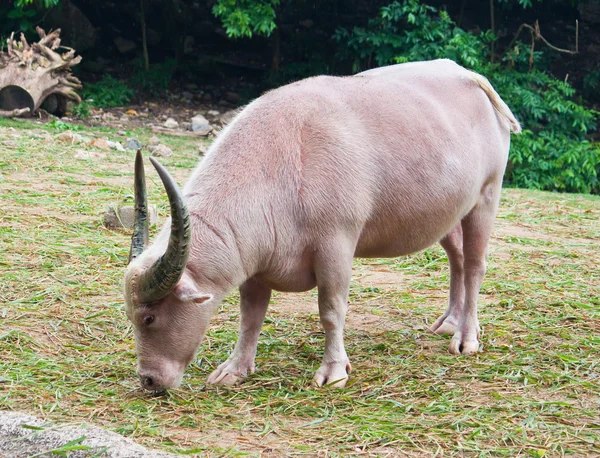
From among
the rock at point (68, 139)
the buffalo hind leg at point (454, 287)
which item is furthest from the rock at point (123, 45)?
the buffalo hind leg at point (454, 287)

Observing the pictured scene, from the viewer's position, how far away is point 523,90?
54.0ft

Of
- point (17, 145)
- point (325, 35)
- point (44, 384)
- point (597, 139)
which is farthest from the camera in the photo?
point (325, 35)

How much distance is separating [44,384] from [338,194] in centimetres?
186

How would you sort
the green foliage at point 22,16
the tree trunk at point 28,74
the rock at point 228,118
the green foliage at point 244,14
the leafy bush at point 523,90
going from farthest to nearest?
1. the green foliage at point 22,16
2. the green foliage at point 244,14
3. the leafy bush at point 523,90
4. the tree trunk at point 28,74
5. the rock at point 228,118

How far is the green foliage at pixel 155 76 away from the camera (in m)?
19.9

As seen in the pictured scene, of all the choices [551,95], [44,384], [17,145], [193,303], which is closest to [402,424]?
[193,303]

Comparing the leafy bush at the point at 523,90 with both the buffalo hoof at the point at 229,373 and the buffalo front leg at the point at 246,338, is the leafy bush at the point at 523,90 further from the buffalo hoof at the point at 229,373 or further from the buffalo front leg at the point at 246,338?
the buffalo hoof at the point at 229,373

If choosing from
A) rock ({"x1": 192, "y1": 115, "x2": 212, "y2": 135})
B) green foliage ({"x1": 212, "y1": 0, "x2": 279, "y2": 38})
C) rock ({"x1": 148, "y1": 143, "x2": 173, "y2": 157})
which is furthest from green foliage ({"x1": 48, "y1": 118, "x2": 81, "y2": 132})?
green foliage ({"x1": 212, "y1": 0, "x2": 279, "y2": 38})

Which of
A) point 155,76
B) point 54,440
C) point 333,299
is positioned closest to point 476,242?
point 333,299

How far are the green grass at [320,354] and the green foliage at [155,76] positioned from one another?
12421 millimetres

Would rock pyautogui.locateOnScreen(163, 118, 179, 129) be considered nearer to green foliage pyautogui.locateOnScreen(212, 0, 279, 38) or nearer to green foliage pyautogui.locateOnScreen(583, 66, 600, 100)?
green foliage pyautogui.locateOnScreen(212, 0, 279, 38)

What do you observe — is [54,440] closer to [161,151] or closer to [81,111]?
[161,151]

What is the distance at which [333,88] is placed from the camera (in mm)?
4578

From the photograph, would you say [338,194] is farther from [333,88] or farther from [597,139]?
[597,139]
